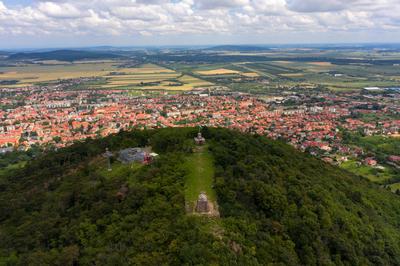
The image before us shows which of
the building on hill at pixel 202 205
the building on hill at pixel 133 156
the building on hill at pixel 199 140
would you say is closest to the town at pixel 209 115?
the building on hill at pixel 199 140

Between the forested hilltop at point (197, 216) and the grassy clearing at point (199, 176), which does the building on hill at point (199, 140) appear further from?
the grassy clearing at point (199, 176)

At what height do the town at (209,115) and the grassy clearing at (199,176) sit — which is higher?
the grassy clearing at (199,176)

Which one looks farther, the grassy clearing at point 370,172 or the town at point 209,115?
the town at point 209,115

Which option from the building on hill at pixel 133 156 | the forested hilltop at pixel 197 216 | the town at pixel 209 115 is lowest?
the town at pixel 209 115

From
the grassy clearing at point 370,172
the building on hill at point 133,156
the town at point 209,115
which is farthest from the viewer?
the town at point 209,115

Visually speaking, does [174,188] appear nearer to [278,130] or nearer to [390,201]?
[390,201]

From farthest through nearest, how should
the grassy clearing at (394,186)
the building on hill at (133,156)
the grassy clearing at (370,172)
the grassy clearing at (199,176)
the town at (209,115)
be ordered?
the town at (209,115)
the grassy clearing at (370,172)
the grassy clearing at (394,186)
the building on hill at (133,156)
the grassy clearing at (199,176)

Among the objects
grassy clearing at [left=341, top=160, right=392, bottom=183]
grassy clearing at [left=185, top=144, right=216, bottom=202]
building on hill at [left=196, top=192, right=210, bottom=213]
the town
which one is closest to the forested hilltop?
grassy clearing at [left=185, top=144, right=216, bottom=202]
